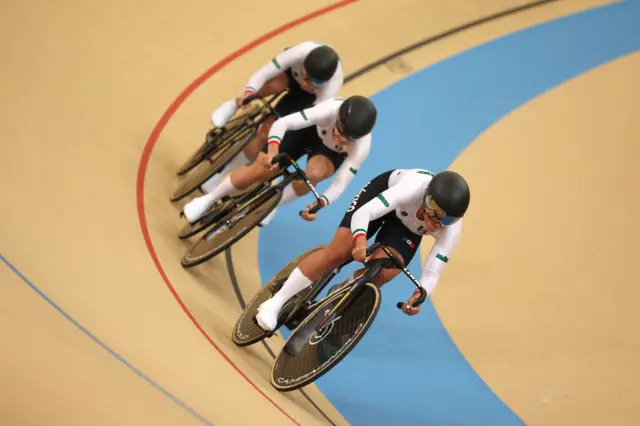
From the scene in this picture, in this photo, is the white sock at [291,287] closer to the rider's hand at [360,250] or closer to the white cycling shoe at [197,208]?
the rider's hand at [360,250]

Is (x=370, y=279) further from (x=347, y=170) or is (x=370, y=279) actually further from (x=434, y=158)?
(x=434, y=158)

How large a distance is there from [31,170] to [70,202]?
28 centimetres

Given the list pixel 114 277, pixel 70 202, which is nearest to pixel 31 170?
pixel 70 202

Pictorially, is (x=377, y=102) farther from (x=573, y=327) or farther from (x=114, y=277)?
(x=114, y=277)

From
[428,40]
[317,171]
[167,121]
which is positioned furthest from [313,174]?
[428,40]

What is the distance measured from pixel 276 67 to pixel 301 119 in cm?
79

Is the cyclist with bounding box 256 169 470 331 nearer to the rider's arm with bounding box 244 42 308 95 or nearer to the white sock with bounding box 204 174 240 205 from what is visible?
the white sock with bounding box 204 174 240 205

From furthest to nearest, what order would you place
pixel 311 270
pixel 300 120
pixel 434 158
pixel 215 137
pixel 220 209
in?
1. pixel 434 158
2. pixel 215 137
3. pixel 220 209
4. pixel 300 120
5. pixel 311 270

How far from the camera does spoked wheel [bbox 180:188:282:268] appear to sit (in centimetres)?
445

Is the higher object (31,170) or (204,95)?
(31,170)

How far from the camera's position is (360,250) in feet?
12.2

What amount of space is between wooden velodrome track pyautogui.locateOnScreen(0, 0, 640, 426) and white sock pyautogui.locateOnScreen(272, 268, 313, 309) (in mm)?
403

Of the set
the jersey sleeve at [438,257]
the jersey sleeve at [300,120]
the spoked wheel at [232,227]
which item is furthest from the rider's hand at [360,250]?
the jersey sleeve at [300,120]

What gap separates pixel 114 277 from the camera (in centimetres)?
392
